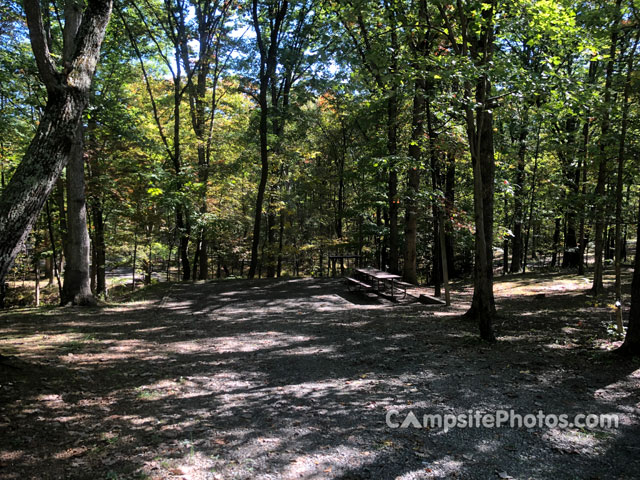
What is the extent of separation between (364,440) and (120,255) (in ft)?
70.6

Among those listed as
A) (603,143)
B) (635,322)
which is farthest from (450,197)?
(635,322)

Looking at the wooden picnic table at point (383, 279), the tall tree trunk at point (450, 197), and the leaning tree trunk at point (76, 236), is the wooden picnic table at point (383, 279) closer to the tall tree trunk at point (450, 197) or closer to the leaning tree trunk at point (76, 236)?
the tall tree trunk at point (450, 197)

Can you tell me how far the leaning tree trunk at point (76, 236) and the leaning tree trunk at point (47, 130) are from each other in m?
6.10

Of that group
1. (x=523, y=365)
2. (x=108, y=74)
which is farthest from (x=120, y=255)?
(x=523, y=365)

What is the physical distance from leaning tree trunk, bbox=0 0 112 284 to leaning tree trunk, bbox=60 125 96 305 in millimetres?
6101

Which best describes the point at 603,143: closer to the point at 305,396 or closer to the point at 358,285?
the point at 305,396

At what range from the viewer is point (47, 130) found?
142 inches

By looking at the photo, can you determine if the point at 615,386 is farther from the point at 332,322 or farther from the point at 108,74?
the point at 108,74

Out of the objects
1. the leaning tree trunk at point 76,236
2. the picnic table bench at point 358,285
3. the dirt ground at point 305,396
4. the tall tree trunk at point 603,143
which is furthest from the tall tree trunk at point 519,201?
the leaning tree trunk at point 76,236

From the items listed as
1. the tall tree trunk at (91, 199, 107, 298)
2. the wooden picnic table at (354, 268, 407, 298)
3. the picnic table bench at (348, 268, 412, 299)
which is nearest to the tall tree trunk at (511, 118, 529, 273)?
the picnic table bench at (348, 268, 412, 299)

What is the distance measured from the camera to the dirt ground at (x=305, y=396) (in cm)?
294

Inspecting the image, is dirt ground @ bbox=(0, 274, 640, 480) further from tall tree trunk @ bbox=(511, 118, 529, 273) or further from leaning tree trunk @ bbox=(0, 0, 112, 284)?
tall tree trunk @ bbox=(511, 118, 529, 273)

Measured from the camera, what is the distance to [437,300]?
10047 mm

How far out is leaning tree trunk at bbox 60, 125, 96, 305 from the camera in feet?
30.7
